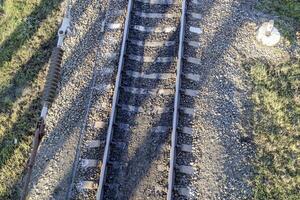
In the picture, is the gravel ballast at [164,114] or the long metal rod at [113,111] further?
the gravel ballast at [164,114]

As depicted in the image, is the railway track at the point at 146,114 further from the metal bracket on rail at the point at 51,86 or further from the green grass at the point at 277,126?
the green grass at the point at 277,126

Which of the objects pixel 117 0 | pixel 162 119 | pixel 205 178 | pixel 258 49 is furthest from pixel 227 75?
pixel 117 0

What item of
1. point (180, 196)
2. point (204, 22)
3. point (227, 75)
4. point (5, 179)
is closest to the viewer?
point (180, 196)

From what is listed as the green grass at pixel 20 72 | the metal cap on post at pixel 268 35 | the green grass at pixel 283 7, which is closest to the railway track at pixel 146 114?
the green grass at pixel 20 72

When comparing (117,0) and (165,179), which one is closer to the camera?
(165,179)

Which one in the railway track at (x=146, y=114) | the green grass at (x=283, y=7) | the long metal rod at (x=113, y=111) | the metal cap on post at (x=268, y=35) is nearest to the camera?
the long metal rod at (x=113, y=111)

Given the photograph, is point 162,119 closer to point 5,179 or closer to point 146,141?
point 146,141

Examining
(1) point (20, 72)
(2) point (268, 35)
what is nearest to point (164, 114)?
(2) point (268, 35)
